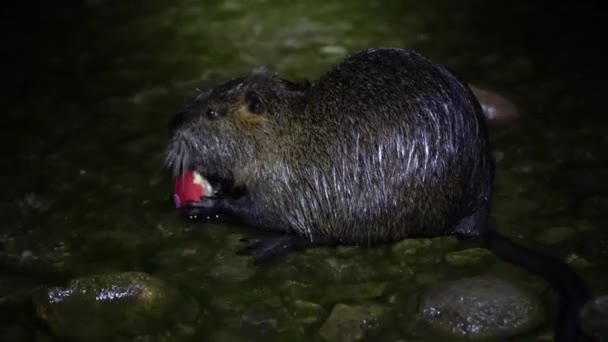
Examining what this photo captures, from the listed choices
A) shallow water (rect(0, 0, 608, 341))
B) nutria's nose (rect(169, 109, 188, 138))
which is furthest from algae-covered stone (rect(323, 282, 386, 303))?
nutria's nose (rect(169, 109, 188, 138))

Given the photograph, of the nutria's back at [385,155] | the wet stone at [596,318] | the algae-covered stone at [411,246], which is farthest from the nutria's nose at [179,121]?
the wet stone at [596,318]

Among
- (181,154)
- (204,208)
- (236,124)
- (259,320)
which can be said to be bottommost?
(259,320)

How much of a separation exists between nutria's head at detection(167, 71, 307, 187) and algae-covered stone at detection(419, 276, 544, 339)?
808mm

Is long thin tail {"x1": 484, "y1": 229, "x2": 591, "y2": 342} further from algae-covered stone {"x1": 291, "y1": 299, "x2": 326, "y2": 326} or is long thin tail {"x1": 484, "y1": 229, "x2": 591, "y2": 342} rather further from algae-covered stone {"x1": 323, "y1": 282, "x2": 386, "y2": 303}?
algae-covered stone {"x1": 291, "y1": 299, "x2": 326, "y2": 326}

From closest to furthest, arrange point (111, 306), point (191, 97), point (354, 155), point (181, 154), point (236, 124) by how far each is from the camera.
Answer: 1. point (111, 306)
2. point (354, 155)
3. point (236, 124)
4. point (181, 154)
5. point (191, 97)

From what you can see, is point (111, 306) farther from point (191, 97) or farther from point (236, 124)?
point (191, 97)

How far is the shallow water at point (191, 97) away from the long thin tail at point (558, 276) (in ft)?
0.20

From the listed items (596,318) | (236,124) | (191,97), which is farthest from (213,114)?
(596,318)

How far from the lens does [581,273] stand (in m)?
2.96

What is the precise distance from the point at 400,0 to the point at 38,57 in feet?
6.51

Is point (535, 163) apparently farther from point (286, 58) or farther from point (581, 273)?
point (286, 58)

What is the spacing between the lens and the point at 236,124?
3266 mm

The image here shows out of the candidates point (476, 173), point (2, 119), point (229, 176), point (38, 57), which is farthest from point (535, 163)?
point (38, 57)

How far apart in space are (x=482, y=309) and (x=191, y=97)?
2.02 m
